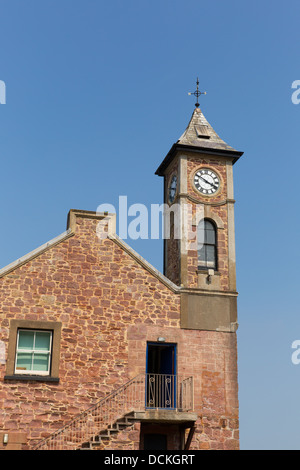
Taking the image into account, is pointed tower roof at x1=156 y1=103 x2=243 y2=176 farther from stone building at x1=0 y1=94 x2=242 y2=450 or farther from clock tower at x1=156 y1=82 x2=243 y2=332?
stone building at x1=0 y1=94 x2=242 y2=450

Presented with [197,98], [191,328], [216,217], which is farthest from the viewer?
[197,98]

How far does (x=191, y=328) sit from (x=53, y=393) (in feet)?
16.7

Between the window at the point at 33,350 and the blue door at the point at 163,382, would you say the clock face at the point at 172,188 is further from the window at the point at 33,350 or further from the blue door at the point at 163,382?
the window at the point at 33,350

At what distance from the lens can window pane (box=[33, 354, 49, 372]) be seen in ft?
65.9

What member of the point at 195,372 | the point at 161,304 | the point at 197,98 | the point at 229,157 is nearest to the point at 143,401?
the point at 195,372

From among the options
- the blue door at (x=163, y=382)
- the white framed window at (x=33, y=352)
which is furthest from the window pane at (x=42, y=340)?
the blue door at (x=163, y=382)

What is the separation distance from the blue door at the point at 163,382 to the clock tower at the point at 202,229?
1.13m

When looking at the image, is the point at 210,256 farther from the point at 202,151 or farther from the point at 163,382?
the point at 163,382

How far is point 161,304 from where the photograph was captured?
21.7 metres

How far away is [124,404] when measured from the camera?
66.1 ft

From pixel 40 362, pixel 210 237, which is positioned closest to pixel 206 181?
pixel 210 237

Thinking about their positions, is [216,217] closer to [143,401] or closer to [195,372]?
[195,372]

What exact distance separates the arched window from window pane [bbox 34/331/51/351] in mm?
6036

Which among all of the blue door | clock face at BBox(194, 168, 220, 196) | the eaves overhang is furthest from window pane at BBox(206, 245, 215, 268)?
the eaves overhang
